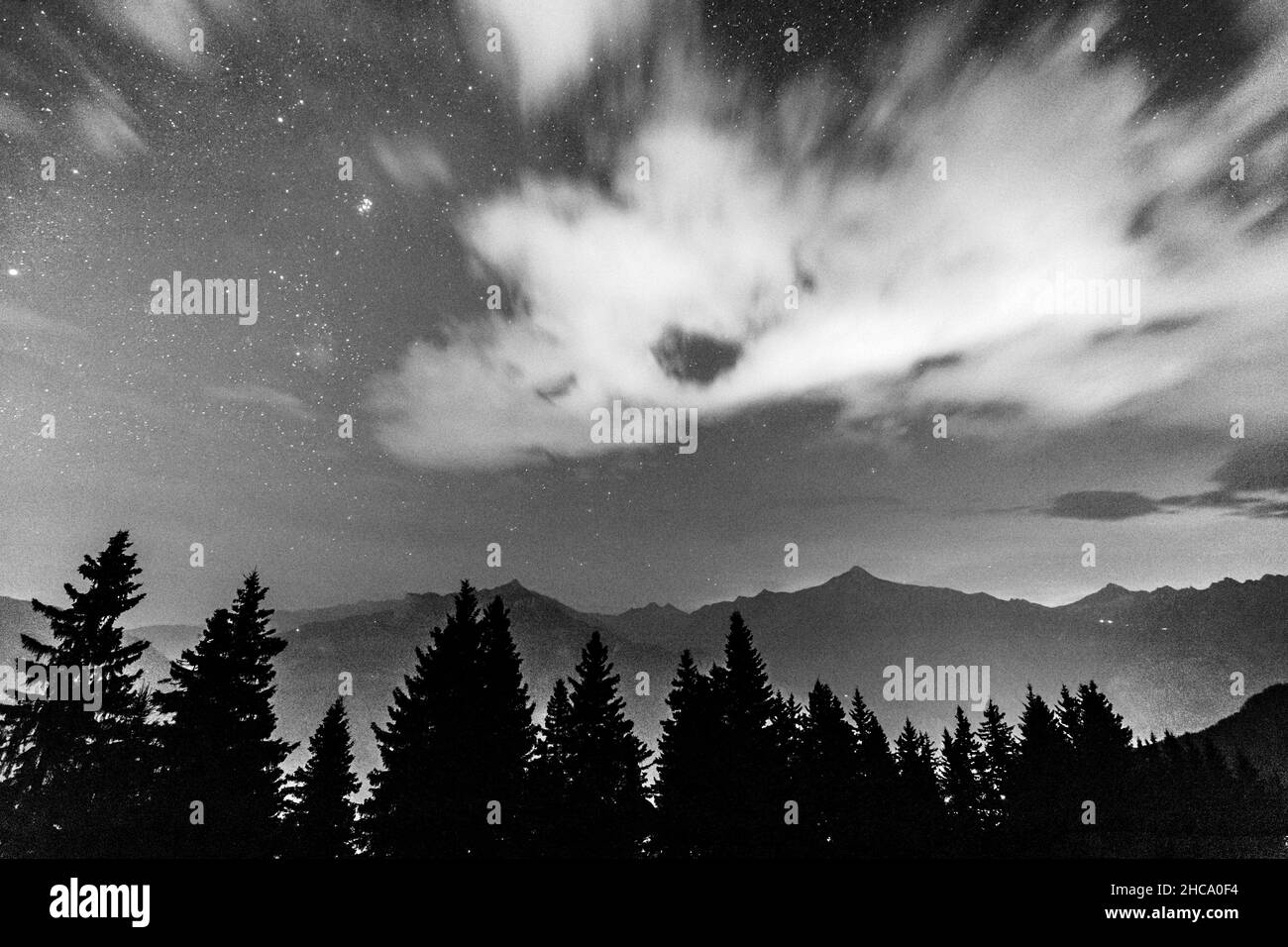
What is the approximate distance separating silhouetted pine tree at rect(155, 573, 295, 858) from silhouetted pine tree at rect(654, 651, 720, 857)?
1426 cm

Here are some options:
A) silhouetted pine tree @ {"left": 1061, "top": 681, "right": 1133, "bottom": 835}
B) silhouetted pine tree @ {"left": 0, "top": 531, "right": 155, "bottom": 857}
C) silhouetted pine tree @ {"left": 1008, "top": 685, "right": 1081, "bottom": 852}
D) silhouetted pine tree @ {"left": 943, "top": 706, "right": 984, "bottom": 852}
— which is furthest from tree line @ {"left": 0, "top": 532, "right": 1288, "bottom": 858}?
silhouetted pine tree @ {"left": 1061, "top": 681, "right": 1133, "bottom": 835}

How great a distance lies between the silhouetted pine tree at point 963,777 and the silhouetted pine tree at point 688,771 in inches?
1289

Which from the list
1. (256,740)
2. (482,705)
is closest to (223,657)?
(256,740)

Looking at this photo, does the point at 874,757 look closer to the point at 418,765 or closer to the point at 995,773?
the point at 995,773

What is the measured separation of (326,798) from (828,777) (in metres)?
24.8

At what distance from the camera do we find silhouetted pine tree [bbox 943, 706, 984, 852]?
47531 mm

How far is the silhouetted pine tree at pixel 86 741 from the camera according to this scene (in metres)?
18.6

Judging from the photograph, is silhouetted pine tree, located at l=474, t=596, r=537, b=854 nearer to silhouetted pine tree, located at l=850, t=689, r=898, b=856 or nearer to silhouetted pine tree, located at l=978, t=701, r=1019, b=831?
silhouetted pine tree, located at l=850, t=689, r=898, b=856

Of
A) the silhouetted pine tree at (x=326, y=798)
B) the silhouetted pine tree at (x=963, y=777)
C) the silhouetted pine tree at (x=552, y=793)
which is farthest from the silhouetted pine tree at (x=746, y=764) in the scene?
the silhouetted pine tree at (x=963, y=777)

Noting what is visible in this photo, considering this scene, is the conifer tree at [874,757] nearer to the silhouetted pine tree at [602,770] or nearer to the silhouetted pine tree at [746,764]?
the silhouetted pine tree at [746,764]

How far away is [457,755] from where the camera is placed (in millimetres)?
18219

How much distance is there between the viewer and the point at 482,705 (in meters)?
19.1

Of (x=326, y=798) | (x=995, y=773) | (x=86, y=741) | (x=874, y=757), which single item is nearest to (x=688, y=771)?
(x=326, y=798)
